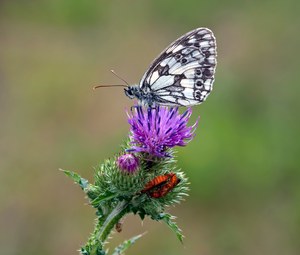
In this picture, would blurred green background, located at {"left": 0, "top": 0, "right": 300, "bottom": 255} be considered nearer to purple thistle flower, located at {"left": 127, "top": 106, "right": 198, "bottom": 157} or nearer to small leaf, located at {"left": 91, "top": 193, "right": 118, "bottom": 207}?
purple thistle flower, located at {"left": 127, "top": 106, "right": 198, "bottom": 157}

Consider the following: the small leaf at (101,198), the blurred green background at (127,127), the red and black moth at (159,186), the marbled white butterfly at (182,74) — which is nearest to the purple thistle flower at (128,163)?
the red and black moth at (159,186)

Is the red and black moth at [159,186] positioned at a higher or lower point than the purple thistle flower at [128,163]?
lower

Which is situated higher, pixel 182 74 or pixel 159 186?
pixel 182 74

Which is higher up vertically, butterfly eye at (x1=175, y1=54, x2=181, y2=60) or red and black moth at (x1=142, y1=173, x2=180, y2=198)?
butterfly eye at (x1=175, y1=54, x2=181, y2=60)

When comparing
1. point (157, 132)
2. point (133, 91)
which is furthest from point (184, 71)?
point (157, 132)

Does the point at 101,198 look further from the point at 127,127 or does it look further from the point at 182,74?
the point at 127,127

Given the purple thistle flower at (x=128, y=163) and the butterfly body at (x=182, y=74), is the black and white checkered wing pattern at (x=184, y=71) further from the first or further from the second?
the purple thistle flower at (x=128, y=163)

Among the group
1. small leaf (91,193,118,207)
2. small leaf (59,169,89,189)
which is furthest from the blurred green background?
small leaf (91,193,118,207)
